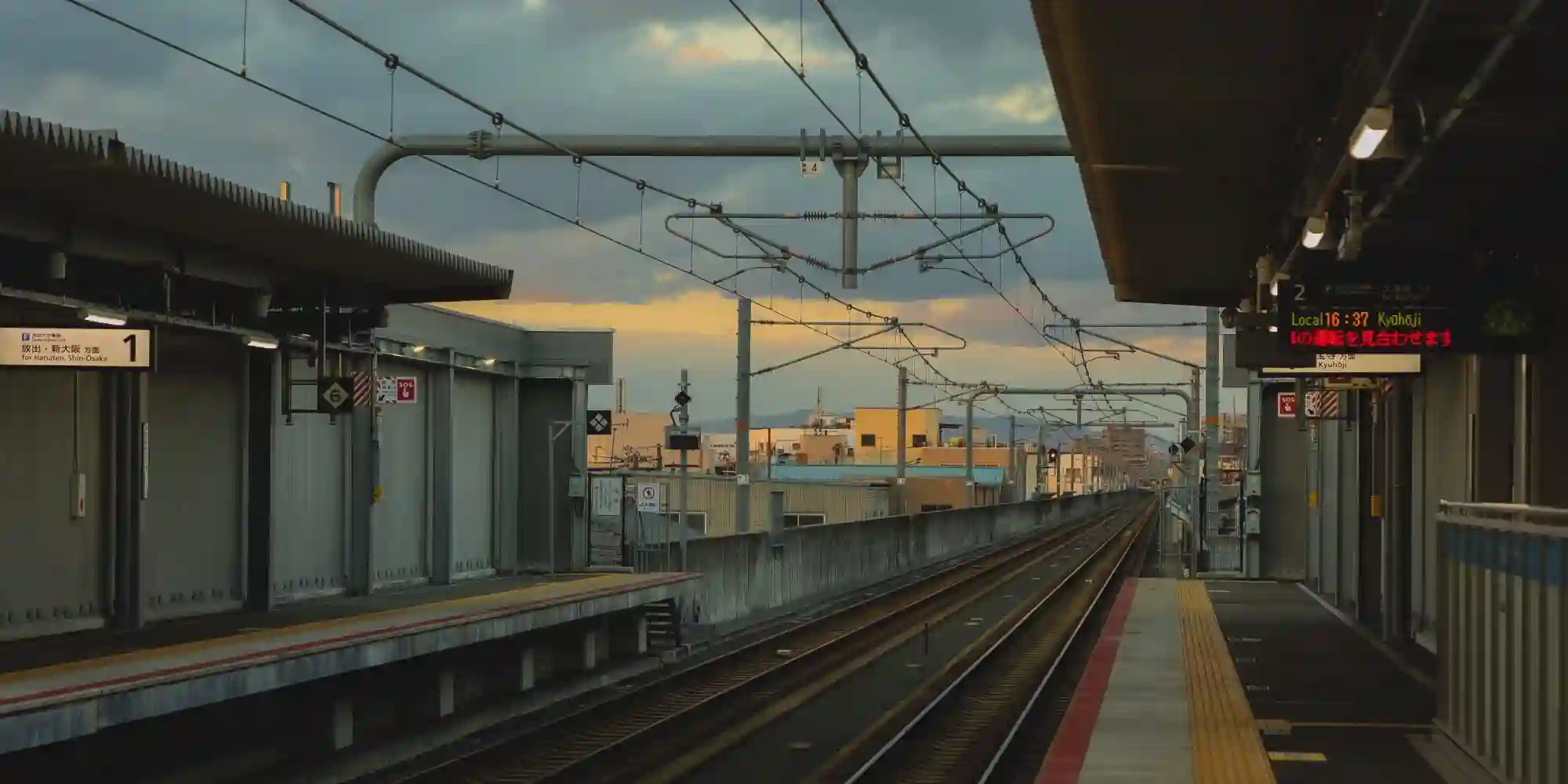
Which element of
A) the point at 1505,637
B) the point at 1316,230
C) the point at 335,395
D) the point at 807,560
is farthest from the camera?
the point at 807,560

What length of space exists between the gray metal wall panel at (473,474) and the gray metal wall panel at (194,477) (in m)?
5.75

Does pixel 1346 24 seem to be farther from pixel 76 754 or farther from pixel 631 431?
pixel 631 431

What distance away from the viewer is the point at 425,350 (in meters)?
24.3

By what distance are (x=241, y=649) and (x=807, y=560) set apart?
20850mm

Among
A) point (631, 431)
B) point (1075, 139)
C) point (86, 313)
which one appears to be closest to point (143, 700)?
point (86, 313)

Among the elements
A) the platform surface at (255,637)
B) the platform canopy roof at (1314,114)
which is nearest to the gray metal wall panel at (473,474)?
the platform surface at (255,637)

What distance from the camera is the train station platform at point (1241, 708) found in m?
14.0

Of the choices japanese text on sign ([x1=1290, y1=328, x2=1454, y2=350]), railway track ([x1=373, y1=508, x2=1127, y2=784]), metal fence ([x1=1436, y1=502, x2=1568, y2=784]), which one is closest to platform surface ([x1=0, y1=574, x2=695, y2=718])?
railway track ([x1=373, y1=508, x2=1127, y2=784])

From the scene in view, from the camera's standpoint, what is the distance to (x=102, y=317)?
1455 cm

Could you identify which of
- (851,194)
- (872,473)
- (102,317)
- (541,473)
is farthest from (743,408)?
(872,473)

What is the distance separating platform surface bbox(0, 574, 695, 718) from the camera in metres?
11.9

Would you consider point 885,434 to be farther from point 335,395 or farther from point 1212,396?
point 335,395

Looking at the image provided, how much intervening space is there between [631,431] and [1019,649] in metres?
117

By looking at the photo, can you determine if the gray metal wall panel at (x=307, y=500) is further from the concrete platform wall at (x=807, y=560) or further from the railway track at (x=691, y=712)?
the concrete platform wall at (x=807, y=560)
